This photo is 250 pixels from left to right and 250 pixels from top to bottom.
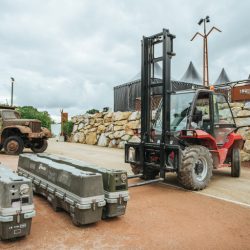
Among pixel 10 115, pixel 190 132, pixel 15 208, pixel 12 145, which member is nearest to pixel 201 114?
pixel 190 132

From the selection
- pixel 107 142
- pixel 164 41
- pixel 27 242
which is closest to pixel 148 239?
pixel 27 242

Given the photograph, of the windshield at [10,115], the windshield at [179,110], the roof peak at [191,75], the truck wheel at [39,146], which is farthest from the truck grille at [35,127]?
the roof peak at [191,75]

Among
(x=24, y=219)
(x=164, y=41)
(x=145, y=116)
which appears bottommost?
(x=24, y=219)

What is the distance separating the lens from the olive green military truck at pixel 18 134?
42.9 ft

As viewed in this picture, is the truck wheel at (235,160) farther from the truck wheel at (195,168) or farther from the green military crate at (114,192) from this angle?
the green military crate at (114,192)

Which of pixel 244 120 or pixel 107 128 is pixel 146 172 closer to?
pixel 244 120

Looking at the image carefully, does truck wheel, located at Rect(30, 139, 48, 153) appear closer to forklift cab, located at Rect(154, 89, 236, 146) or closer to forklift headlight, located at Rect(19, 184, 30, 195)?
forklift cab, located at Rect(154, 89, 236, 146)

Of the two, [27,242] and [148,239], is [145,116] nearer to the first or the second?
[148,239]

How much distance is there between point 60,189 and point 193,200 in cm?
257

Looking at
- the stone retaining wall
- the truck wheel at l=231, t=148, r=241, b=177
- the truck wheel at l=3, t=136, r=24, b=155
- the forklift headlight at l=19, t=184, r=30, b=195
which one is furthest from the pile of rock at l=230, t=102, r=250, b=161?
the forklift headlight at l=19, t=184, r=30, b=195

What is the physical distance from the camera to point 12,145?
1302 centimetres

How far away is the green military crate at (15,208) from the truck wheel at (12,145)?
9768 millimetres

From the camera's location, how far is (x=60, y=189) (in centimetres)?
467

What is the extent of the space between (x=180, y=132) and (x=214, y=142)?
1.06 m
